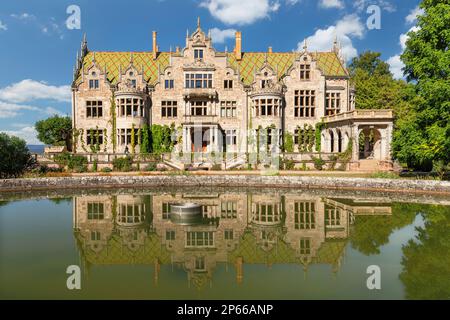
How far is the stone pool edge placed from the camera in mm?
21328

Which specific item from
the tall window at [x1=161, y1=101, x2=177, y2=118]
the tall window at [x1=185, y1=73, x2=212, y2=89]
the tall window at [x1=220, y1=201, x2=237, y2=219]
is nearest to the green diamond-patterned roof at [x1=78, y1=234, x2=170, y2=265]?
the tall window at [x1=220, y1=201, x2=237, y2=219]

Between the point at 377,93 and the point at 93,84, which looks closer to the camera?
the point at 93,84

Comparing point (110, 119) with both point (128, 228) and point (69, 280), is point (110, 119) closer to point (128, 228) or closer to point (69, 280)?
point (128, 228)

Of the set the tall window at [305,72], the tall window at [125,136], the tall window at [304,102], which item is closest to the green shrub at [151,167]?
the tall window at [125,136]

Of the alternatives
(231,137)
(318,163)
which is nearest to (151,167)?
(231,137)

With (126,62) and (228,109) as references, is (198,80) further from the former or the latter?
(126,62)

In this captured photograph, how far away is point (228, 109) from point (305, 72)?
10.6 m

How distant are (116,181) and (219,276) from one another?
1737 cm

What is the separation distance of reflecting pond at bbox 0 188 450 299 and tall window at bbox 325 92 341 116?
2026 cm

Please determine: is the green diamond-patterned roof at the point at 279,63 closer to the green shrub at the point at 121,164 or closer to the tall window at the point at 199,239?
the green shrub at the point at 121,164

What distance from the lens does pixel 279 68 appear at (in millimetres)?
39031

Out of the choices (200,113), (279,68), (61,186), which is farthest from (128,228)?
(279,68)

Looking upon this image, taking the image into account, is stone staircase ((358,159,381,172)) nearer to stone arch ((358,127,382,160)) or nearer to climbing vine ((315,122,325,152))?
stone arch ((358,127,382,160))

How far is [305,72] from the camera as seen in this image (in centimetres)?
3631
